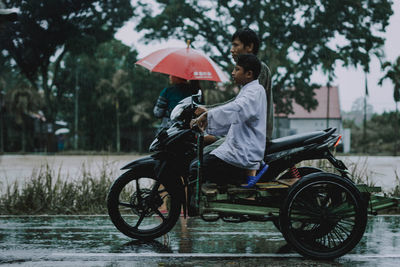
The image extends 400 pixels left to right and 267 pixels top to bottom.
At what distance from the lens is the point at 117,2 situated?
26922 mm

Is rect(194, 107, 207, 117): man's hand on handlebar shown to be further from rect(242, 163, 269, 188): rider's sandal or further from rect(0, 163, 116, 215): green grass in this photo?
rect(0, 163, 116, 215): green grass

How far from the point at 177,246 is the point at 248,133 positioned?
4.23ft

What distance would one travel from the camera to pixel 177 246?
4.55m

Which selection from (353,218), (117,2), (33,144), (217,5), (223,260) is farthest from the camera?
(33,144)

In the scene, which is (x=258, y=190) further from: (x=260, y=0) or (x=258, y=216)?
(x=260, y=0)

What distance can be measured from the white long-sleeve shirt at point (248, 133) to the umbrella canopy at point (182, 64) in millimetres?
1549

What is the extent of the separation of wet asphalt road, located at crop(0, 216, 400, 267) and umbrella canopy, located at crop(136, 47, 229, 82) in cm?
178

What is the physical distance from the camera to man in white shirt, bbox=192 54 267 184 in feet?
13.4

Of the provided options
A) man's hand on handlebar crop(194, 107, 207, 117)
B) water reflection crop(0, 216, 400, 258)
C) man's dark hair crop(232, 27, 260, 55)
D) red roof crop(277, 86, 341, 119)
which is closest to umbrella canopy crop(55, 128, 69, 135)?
red roof crop(277, 86, 341, 119)

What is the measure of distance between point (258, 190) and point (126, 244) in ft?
4.64

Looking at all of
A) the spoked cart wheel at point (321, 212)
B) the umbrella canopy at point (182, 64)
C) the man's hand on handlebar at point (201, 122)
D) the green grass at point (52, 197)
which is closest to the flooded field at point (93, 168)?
the green grass at point (52, 197)

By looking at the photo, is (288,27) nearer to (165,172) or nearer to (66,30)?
(66,30)

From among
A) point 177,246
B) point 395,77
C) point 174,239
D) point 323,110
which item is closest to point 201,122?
point 177,246

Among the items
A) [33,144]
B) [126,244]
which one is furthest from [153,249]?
[33,144]
